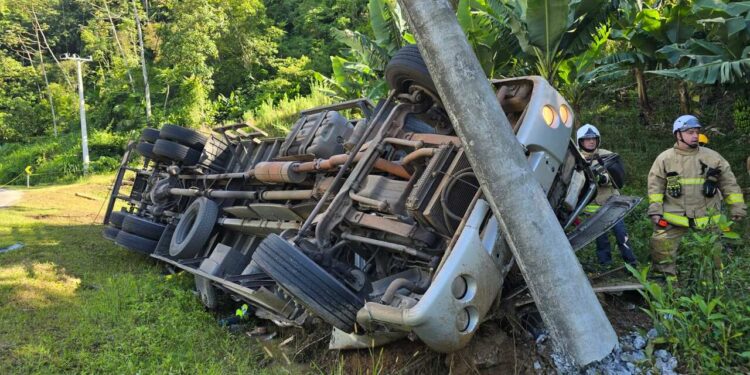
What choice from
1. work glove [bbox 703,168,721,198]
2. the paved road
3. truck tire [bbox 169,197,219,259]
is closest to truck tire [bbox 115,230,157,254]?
truck tire [bbox 169,197,219,259]

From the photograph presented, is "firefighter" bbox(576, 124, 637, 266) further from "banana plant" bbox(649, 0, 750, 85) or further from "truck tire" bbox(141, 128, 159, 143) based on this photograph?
"truck tire" bbox(141, 128, 159, 143)

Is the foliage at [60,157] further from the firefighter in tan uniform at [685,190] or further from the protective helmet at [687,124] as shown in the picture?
the protective helmet at [687,124]

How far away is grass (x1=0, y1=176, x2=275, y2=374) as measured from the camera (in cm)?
419

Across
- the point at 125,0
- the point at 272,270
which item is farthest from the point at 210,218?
the point at 125,0

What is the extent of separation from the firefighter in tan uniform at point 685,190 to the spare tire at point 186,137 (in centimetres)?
564

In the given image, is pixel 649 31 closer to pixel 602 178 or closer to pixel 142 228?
pixel 602 178

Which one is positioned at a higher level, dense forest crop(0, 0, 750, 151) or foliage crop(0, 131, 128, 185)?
dense forest crop(0, 0, 750, 151)

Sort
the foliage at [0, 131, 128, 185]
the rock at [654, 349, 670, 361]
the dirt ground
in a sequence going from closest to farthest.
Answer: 1. the rock at [654, 349, 670, 361]
2. the dirt ground
3. the foliage at [0, 131, 128, 185]

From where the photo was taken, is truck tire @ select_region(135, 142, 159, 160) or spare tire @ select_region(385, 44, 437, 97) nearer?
spare tire @ select_region(385, 44, 437, 97)

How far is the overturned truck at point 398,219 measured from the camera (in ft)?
10.3

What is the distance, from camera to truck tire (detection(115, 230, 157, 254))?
287 inches

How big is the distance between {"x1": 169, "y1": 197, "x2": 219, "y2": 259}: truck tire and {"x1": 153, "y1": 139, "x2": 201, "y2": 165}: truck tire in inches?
44.2

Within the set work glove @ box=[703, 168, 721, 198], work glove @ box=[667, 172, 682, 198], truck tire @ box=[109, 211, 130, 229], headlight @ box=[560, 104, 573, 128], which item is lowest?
truck tire @ box=[109, 211, 130, 229]

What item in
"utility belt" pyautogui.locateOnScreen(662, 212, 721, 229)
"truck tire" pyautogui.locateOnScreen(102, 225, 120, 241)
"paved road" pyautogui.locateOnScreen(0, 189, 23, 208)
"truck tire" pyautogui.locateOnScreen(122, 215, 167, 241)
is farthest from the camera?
"paved road" pyautogui.locateOnScreen(0, 189, 23, 208)
